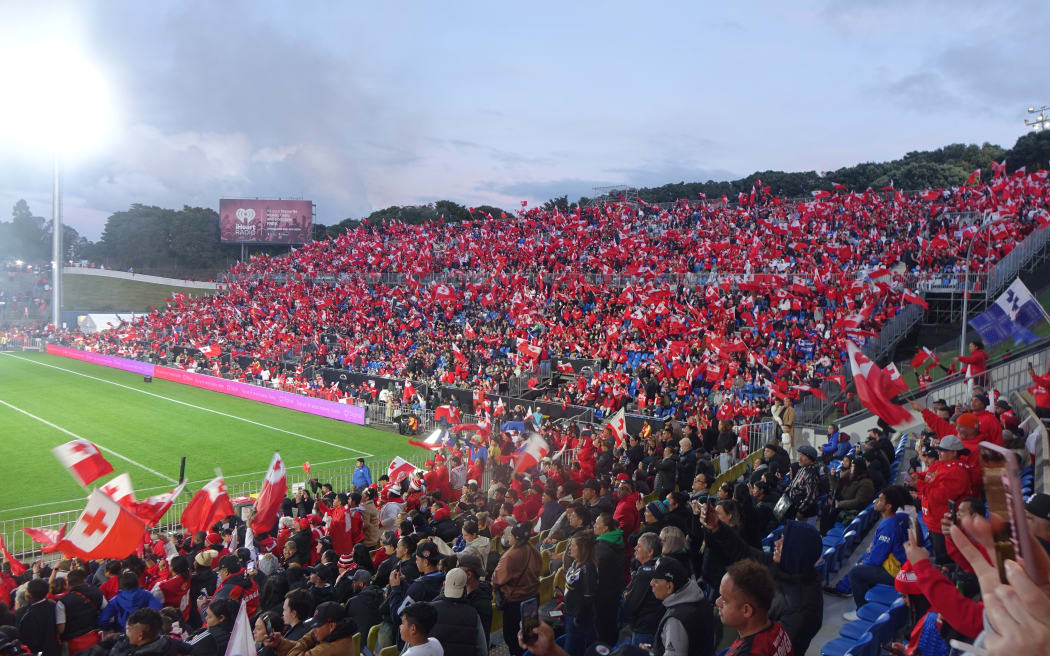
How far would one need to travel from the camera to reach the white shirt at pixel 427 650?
4.58 metres

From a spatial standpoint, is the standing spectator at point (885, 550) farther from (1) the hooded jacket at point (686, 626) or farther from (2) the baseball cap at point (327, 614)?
(2) the baseball cap at point (327, 614)

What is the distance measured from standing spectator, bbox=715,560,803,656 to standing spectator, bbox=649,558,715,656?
2.68ft

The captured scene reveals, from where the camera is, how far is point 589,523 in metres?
7.81

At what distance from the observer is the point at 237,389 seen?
120 feet

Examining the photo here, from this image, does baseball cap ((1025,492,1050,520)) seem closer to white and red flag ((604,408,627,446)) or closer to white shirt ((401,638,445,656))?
white shirt ((401,638,445,656))

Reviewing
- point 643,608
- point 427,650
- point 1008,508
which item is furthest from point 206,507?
point 1008,508

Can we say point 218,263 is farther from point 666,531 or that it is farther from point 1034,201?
point 666,531

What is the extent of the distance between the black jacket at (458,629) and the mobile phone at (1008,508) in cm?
341

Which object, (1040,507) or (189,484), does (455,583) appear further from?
(189,484)

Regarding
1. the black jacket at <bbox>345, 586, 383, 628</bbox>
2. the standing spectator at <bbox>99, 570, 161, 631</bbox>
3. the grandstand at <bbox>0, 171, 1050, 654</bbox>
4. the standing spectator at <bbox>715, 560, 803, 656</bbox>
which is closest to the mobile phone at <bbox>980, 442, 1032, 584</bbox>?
the grandstand at <bbox>0, 171, 1050, 654</bbox>

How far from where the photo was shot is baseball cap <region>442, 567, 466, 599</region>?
5.34 m

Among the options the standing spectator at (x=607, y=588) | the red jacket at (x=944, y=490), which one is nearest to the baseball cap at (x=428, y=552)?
the standing spectator at (x=607, y=588)

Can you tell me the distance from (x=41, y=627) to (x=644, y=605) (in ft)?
17.9

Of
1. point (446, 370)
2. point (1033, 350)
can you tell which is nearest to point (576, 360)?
point (446, 370)
